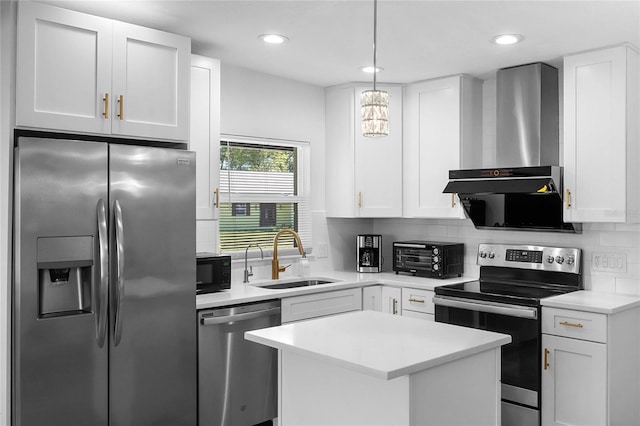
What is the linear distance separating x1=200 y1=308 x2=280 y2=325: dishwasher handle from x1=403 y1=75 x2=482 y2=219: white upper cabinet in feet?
5.05

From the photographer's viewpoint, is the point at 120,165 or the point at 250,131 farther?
the point at 250,131

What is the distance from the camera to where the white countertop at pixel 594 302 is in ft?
10.3

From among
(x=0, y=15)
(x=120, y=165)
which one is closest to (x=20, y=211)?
(x=120, y=165)

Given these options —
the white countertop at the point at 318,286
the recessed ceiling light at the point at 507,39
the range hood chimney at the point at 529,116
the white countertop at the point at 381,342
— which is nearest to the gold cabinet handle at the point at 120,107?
the white countertop at the point at 318,286

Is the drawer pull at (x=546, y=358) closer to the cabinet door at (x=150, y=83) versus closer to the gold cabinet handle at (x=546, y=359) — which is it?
the gold cabinet handle at (x=546, y=359)

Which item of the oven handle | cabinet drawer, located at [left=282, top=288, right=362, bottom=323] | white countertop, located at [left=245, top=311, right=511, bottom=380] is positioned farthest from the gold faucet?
white countertop, located at [left=245, top=311, right=511, bottom=380]

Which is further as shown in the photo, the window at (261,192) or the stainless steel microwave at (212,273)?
the window at (261,192)

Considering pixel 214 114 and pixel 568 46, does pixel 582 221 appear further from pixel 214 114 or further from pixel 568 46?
pixel 214 114

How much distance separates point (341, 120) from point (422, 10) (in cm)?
177

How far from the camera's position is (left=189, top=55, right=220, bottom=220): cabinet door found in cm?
344

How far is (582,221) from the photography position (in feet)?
11.6

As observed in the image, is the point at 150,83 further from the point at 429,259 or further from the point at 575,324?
the point at 575,324

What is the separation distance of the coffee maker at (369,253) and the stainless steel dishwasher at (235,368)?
129 centimetres

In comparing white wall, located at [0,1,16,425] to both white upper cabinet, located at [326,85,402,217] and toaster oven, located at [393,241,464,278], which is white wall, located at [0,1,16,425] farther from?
toaster oven, located at [393,241,464,278]
